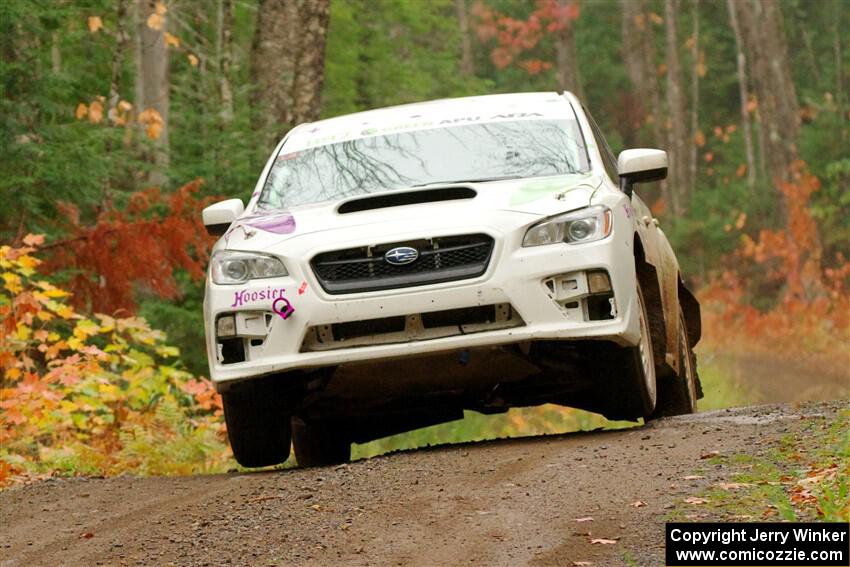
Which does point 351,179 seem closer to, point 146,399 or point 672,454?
point 672,454

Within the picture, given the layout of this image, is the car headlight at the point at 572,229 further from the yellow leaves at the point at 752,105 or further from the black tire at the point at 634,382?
the yellow leaves at the point at 752,105

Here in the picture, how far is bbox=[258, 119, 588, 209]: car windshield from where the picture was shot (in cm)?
871

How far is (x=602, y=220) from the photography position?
796 cm

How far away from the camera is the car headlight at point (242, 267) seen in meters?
8.00

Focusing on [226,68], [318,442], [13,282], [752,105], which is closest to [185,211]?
[13,282]

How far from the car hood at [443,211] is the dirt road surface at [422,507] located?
1.19m

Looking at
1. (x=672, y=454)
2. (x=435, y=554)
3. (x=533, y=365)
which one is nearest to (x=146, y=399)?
(x=533, y=365)

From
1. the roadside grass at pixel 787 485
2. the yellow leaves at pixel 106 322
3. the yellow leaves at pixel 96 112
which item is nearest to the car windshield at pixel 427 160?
the roadside grass at pixel 787 485

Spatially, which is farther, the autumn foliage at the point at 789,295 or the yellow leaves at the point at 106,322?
the autumn foliage at the point at 789,295

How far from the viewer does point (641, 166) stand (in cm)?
874

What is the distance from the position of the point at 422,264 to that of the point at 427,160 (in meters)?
1.23

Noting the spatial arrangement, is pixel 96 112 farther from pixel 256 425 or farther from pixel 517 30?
pixel 517 30

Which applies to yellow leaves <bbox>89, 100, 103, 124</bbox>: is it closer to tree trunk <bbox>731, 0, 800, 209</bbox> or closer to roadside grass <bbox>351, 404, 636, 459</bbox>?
roadside grass <bbox>351, 404, 636, 459</bbox>

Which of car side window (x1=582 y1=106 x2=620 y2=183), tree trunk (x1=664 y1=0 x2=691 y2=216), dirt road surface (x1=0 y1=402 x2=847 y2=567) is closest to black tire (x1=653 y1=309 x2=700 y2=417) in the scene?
car side window (x1=582 y1=106 x2=620 y2=183)
